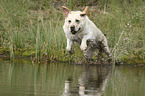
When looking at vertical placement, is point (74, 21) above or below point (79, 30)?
above

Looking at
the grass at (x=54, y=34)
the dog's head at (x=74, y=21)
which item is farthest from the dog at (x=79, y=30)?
the grass at (x=54, y=34)

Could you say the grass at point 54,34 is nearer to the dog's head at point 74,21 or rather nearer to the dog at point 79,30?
the dog at point 79,30

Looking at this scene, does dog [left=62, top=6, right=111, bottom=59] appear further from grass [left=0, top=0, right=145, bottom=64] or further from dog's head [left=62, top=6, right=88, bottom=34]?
grass [left=0, top=0, right=145, bottom=64]

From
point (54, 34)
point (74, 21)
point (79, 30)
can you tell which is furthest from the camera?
point (54, 34)

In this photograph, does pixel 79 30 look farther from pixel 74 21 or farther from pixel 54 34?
pixel 54 34

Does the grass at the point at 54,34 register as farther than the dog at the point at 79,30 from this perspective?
Yes

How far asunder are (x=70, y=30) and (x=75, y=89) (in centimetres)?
366

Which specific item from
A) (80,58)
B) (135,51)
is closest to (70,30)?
(80,58)

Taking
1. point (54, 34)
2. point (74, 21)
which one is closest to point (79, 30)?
point (74, 21)

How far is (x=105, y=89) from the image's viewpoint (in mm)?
6055

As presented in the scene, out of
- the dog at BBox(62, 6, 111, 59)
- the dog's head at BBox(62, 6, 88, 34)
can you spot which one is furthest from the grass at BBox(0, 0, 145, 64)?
the dog's head at BBox(62, 6, 88, 34)

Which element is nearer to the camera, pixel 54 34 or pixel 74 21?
pixel 74 21

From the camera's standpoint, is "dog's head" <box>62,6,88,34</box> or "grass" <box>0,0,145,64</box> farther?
"grass" <box>0,0,145,64</box>

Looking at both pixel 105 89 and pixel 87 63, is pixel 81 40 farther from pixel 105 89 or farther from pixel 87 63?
pixel 105 89
